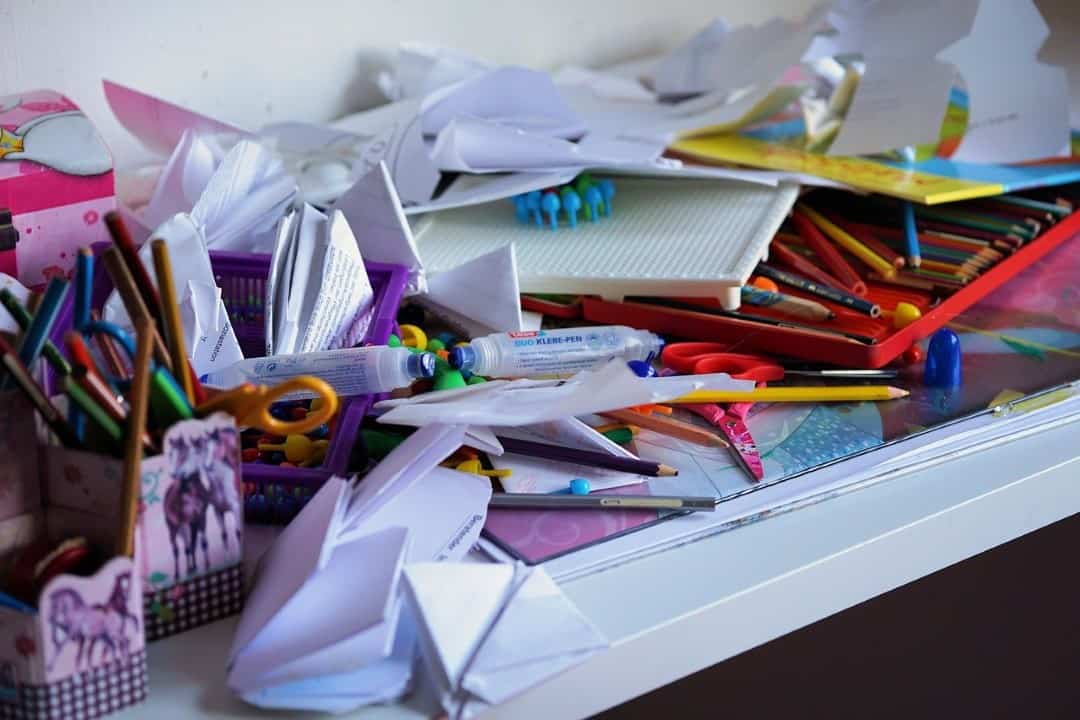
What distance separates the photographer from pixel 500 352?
0.65 meters

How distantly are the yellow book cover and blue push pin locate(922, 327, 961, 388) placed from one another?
0.19 metres

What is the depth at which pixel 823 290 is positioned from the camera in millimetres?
752

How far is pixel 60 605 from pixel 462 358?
265 mm

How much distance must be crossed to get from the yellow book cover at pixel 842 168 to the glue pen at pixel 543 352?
0.27 metres

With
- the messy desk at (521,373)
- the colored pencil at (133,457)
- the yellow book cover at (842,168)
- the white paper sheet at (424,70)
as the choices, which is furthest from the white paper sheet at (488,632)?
the white paper sheet at (424,70)

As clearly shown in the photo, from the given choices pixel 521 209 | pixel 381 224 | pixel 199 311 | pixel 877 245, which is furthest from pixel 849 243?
pixel 199 311

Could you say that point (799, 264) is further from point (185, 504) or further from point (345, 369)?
point (185, 504)

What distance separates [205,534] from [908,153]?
26.2 inches

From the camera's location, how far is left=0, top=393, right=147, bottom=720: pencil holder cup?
42cm

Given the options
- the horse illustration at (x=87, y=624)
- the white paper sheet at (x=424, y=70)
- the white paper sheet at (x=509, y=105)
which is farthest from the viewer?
the white paper sheet at (x=424, y=70)

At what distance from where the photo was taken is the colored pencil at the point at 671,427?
623mm

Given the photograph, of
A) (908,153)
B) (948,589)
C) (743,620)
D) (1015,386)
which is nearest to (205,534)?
(743,620)

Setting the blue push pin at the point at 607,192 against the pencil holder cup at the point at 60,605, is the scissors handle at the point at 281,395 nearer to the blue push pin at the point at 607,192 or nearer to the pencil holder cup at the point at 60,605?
the pencil holder cup at the point at 60,605

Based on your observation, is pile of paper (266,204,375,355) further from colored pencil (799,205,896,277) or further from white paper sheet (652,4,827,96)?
white paper sheet (652,4,827,96)
